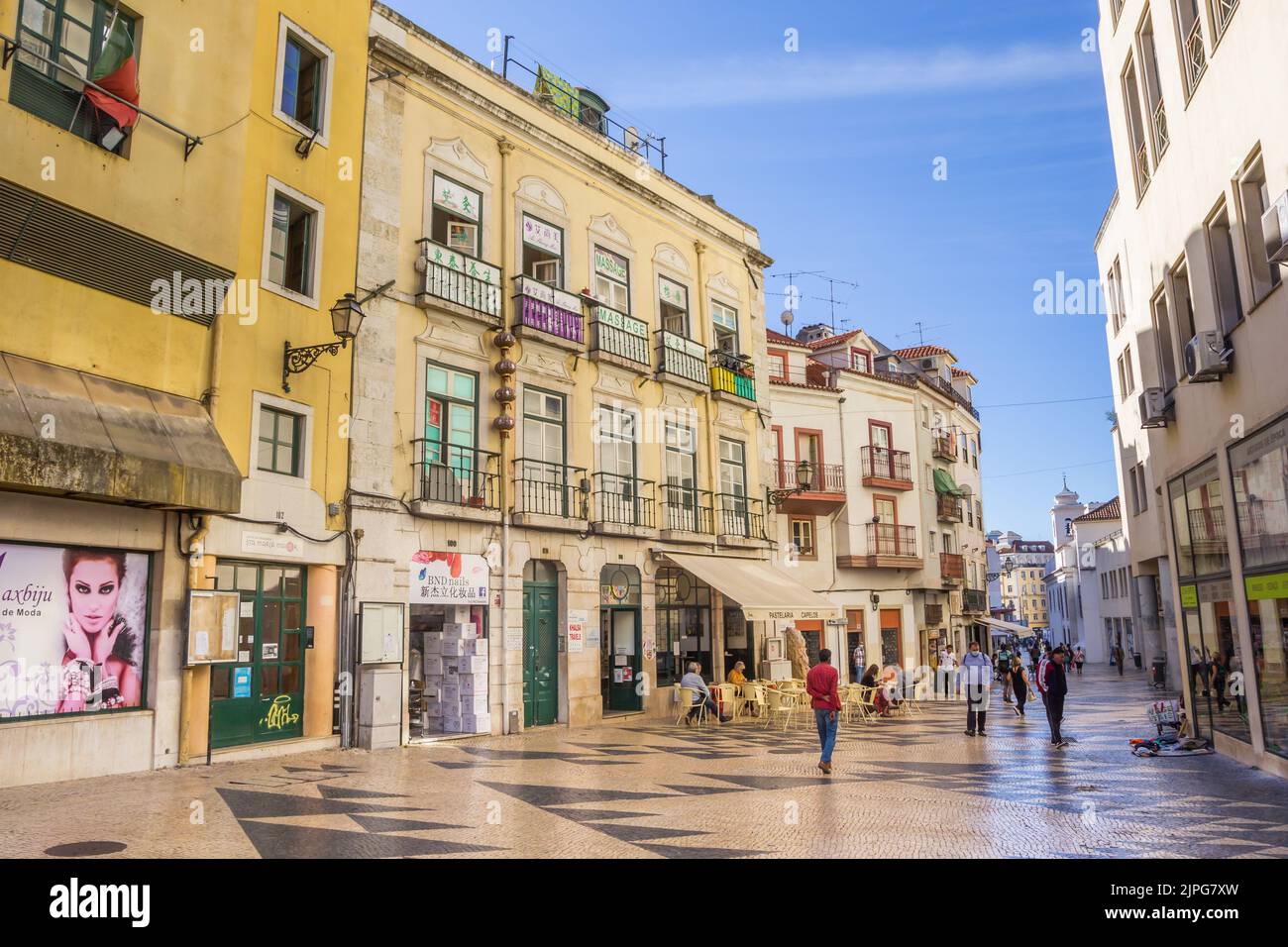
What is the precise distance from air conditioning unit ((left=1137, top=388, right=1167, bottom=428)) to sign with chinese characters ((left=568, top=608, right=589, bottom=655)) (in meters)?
10.7

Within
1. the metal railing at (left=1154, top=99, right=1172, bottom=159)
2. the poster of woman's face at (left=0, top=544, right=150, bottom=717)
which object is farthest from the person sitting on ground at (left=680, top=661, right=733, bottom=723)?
the metal railing at (left=1154, top=99, right=1172, bottom=159)

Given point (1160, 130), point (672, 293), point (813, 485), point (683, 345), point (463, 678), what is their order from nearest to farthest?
point (1160, 130) < point (463, 678) < point (683, 345) < point (672, 293) < point (813, 485)

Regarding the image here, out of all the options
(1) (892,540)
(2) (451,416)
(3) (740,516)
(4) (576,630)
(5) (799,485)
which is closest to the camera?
(2) (451,416)

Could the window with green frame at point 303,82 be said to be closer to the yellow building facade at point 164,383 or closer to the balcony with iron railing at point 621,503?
the yellow building facade at point 164,383

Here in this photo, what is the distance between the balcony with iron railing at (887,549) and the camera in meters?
32.0

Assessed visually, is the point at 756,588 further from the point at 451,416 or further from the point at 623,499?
the point at 451,416

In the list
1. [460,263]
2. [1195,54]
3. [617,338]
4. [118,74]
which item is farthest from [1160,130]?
[118,74]

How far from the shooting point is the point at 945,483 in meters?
37.6

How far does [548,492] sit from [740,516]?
6.82m

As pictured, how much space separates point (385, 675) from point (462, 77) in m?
11.2

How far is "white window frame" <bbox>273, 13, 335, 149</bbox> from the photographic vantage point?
13.9 metres

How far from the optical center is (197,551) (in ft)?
38.7

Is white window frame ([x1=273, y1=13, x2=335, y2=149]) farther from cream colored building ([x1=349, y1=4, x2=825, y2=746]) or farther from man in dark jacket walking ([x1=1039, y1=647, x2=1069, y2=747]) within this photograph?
man in dark jacket walking ([x1=1039, y1=647, x2=1069, y2=747])
